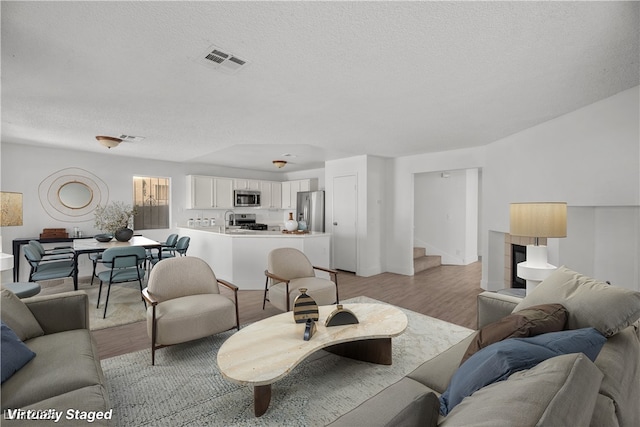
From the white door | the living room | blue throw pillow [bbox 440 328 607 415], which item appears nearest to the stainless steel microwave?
the living room

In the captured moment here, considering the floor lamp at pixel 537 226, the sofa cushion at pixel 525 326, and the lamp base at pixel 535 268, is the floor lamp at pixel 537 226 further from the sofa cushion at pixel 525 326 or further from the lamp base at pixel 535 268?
the sofa cushion at pixel 525 326

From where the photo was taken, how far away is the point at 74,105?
10.3ft

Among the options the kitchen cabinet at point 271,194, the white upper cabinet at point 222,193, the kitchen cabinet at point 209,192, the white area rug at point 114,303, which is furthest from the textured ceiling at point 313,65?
the kitchen cabinet at point 271,194

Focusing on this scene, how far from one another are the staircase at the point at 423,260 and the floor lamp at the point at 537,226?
358cm

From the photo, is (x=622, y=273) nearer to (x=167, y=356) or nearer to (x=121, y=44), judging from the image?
(x=167, y=356)

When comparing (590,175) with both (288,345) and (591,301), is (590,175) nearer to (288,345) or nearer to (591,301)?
(591,301)

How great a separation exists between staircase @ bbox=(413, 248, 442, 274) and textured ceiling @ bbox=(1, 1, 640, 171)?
3.13 meters

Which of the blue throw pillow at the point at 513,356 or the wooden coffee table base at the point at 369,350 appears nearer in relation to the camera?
the blue throw pillow at the point at 513,356

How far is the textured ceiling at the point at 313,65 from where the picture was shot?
5.44 feet

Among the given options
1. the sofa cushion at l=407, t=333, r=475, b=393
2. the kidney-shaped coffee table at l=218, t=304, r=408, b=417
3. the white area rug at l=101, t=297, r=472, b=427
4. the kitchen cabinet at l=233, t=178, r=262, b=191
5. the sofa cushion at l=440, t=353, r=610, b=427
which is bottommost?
the white area rug at l=101, t=297, r=472, b=427

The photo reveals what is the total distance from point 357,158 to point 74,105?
14.6 ft

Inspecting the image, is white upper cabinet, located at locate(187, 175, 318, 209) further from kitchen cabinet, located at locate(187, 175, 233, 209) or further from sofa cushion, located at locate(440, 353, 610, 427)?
sofa cushion, located at locate(440, 353, 610, 427)

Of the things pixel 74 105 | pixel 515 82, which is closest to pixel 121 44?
pixel 74 105

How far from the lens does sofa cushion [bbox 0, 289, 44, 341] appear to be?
1841mm
